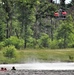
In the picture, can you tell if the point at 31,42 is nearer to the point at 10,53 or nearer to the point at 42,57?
the point at 42,57

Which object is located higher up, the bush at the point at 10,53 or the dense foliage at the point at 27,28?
the dense foliage at the point at 27,28

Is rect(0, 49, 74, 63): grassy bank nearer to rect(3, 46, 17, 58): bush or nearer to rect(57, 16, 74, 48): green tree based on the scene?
rect(3, 46, 17, 58): bush

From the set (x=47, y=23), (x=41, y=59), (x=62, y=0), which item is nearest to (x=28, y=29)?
(x=47, y=23)

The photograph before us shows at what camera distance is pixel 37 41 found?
51000 mm

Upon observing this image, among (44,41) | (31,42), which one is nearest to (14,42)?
(31,42)

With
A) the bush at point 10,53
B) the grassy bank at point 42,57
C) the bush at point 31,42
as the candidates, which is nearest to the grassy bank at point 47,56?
A: the grassy bank at point 42,57

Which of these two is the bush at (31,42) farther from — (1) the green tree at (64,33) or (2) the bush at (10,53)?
(2) the bush at (10,53)

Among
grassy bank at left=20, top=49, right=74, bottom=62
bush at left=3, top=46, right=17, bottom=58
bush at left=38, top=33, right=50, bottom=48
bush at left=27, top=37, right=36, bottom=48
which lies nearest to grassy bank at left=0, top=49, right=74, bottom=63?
grassy bank at left=20, top=49, right=74, bottom=62

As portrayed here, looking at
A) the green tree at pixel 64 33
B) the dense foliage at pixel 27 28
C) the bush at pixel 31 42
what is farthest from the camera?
the green tree at pixel 64 33

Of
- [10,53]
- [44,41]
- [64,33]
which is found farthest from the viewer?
[64,33]

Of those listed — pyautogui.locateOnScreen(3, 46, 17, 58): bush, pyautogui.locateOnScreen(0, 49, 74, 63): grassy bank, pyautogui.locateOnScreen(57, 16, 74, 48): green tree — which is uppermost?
pyautogui.locateOnScreen(57, 16, 74, 48): green tree

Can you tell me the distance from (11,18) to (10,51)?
1301 cm

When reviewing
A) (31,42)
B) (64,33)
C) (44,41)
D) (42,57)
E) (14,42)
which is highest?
(64,33)

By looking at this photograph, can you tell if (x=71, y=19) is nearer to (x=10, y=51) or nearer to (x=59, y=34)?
(x=59, y=34)
